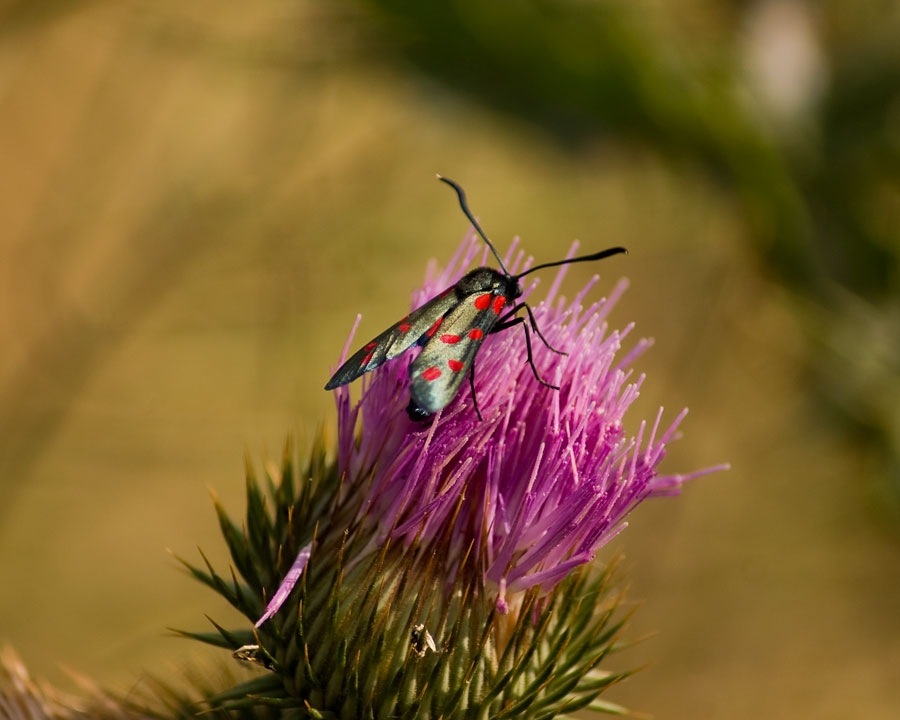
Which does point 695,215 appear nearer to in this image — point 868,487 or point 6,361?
point 868,487

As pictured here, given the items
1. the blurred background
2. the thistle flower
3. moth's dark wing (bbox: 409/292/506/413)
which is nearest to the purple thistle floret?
the thistle flower

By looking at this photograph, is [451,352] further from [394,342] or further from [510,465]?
[510,465]

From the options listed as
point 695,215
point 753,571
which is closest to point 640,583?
point 753,571

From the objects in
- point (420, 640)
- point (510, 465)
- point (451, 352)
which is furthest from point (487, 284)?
point (420, 640)

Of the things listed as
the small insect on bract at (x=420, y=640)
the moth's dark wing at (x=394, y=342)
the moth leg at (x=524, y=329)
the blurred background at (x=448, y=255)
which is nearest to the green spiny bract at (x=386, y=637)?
the small insect on bract at (x=420, y=640)

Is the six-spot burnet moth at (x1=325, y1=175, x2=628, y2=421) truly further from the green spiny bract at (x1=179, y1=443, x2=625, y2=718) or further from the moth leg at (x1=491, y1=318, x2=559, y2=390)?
the green spiny bract at (x1=179, y1=443, x2=625, y2=718)

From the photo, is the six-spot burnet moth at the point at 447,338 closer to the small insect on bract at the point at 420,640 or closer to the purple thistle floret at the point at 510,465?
the purple thistle floret at the point at 510,465

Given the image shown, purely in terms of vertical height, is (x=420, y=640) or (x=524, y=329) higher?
(x=524, y=329)
